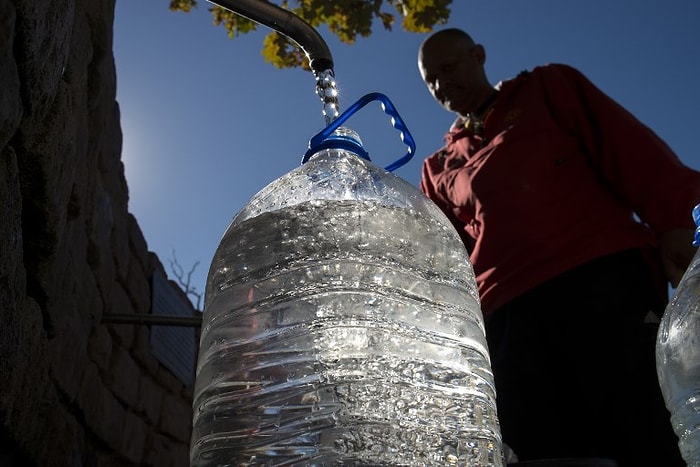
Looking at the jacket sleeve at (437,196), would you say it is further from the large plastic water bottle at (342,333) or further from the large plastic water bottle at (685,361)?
the large plastic water bottle at (685,361)

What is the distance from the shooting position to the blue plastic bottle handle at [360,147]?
3.69 feet

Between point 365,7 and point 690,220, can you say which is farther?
point 365,7

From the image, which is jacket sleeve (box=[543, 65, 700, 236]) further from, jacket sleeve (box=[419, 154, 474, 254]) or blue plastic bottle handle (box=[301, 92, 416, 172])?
blue plastic bottle handle (box=[301, 92, 416, 172])

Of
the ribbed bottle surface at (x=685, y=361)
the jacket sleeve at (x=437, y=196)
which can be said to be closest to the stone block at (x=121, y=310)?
the jacket sleeve at (x=437, y=196)

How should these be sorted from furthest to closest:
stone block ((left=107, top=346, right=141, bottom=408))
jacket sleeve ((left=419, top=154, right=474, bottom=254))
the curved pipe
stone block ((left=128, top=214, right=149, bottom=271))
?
stone block ((left=128, top=214, right=149, bottom=271)) < jacket sleeve ((left=419, top=154, right=474, bottom=254)) < stone block ((left=107, top=346, right=141, bottom=408)) < the curved pipe

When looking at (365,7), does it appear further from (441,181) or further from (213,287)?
(213,287)

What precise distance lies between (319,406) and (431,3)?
262cm

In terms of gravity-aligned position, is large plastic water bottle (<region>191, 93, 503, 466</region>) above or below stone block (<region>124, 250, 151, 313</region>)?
below

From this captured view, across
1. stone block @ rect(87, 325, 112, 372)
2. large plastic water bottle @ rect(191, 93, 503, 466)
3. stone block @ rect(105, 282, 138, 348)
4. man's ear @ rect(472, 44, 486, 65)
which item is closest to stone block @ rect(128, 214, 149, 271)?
stone block @ rect(105, 282, 138, 348)

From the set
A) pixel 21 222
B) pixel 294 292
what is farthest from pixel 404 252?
pixel 21 222

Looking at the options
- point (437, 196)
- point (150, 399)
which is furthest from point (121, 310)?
point (437, 196)

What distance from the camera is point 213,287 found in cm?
130

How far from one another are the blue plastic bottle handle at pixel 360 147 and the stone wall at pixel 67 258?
439mm

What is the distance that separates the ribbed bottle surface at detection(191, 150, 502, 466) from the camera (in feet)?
3.11
